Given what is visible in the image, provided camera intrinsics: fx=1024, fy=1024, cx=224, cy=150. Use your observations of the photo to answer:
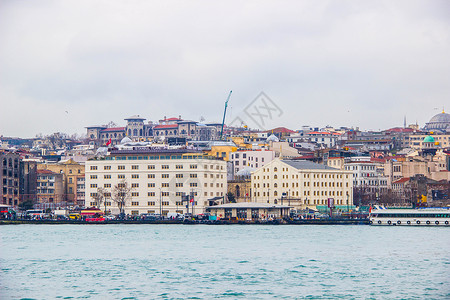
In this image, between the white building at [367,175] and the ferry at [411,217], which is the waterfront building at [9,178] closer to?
the white building at [367,175]

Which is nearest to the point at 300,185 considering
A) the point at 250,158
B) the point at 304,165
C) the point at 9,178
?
the point at 304,165

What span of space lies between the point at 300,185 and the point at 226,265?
51.0 m

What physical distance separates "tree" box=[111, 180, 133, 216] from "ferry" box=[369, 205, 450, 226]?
22924 millimetres

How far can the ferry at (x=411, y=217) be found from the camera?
80062mm

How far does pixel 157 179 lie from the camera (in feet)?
303

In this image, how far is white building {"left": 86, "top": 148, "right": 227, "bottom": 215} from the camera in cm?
9194

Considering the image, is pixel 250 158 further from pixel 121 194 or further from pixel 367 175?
pixel 121 194

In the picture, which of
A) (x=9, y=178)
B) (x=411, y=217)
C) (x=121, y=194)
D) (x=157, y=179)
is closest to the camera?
(x=411, y=217)

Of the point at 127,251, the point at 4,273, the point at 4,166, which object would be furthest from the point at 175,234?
the point at 4,166

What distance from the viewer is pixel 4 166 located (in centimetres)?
10312

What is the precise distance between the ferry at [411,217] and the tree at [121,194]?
903 inches

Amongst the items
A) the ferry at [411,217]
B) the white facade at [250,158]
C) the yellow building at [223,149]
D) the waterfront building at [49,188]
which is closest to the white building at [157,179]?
the waterfront building at [49,188]

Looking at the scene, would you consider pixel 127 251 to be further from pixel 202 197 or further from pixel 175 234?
pixel 202 197

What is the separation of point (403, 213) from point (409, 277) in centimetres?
3920
